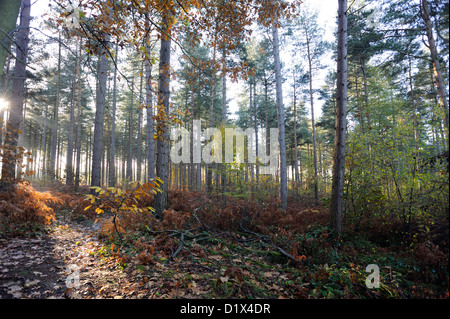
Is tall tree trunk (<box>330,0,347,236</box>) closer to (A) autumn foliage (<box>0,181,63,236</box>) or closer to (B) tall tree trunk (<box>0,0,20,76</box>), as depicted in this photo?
(B) tall tree trunk (<box>0,0,20,76</box>)

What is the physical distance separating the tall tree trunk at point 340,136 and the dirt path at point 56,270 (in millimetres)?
5444

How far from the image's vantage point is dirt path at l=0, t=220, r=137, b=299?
112 inches

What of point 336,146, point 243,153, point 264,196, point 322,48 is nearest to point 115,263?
point 336,146

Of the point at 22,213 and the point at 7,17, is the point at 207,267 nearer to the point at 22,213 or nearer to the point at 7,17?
the point at 22,213

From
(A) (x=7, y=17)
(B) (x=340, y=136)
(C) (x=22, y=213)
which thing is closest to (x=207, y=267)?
(B) (x=340, y=136)

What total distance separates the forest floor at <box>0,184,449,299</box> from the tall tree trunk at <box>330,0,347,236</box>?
605 millimetres

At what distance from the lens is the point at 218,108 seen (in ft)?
71.6

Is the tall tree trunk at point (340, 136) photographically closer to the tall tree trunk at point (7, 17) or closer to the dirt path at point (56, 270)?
the dirt path at point (56, 270)

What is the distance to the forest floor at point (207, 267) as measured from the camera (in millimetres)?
2813

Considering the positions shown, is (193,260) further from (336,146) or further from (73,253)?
(336,146)

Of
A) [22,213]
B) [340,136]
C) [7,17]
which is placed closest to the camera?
[7,17]

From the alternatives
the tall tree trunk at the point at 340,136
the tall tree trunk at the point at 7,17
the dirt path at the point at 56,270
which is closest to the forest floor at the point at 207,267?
the dirt path at the point at 56,270

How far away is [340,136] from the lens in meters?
5.65

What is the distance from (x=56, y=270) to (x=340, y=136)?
714 centimetres
